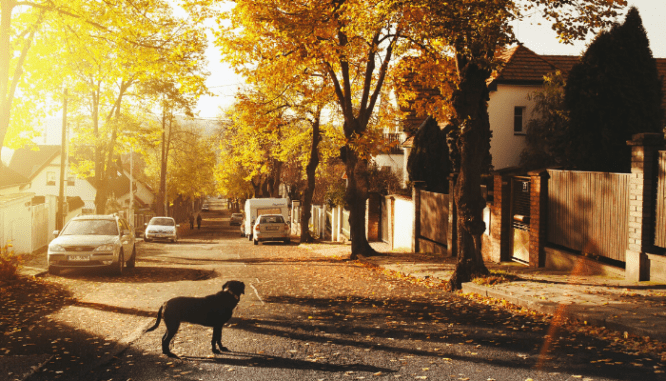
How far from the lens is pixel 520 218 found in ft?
49.8

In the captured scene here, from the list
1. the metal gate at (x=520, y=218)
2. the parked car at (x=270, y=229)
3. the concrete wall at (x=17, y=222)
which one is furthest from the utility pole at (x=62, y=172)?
the metal gate at (x=520, y=218)

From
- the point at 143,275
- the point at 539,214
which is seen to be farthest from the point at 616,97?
the point at 143,275

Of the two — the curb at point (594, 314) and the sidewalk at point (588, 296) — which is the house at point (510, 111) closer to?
the sidewalk at point (588, 296)

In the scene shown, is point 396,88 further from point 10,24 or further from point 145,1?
point 10,24

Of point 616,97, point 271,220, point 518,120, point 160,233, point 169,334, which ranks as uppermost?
point 518,120

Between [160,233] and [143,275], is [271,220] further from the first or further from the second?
[143,275]

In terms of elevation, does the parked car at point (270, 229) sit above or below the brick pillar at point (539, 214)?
below

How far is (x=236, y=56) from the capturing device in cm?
1902

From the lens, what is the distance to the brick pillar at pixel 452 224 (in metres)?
17.9

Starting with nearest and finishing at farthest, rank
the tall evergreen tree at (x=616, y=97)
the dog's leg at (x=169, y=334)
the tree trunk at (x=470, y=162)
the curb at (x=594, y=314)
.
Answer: the dog's leg at (x=169, y=334) < the curb at (x=594, y=314) < the tree trunk at (x=470, y=162) < the tall evergreen tree at (x=616, y=97)

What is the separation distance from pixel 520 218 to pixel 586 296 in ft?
17.5

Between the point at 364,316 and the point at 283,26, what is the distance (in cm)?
941

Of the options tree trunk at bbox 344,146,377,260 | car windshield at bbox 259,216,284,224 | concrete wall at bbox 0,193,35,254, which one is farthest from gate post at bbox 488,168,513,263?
car windshield at bbox 259,216,284,224

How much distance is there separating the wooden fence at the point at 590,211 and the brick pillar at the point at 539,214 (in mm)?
120
